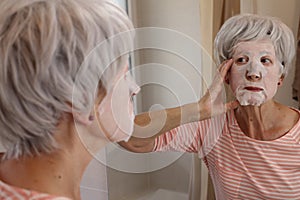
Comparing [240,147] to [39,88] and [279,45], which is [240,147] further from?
[39,88]

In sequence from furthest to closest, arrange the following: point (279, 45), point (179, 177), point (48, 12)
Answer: point (179, 177)
point (279, 45)
point (48, 12)

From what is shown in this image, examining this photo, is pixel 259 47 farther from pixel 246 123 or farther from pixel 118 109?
pixel 118 109

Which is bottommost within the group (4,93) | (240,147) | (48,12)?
(240,147)

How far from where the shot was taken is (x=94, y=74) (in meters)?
0.71

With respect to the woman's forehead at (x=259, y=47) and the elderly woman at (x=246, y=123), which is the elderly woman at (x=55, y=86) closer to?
the elderly woman at (x=246, y=123)

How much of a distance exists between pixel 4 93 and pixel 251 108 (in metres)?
0.77

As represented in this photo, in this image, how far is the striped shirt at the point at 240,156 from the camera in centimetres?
122

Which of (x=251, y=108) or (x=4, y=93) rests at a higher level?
(x=4, y=93)

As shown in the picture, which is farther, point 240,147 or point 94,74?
point 240,147

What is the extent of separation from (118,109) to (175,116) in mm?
424

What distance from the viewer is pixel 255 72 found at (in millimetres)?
1181

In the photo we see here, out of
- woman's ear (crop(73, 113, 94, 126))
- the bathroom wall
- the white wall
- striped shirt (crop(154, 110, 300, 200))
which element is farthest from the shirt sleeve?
the white wall

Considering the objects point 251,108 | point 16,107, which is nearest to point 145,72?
point 251,108

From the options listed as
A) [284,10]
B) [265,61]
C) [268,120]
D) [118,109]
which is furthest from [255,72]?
[284,10]
